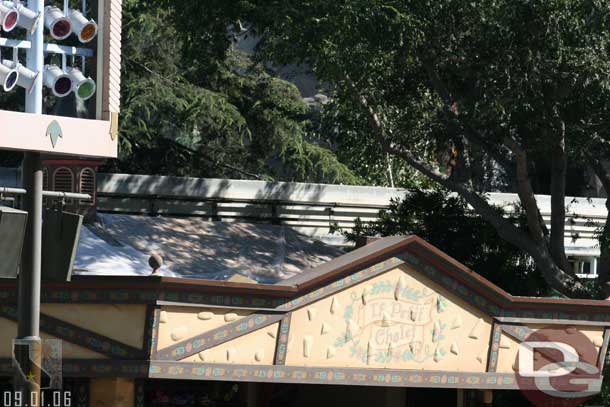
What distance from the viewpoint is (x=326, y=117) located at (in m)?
27.7

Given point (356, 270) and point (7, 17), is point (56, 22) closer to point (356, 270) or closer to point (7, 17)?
point (7, 17)

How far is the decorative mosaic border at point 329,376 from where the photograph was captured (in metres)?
16.8

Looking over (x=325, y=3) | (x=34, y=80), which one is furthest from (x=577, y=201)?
(x=34, y=80)

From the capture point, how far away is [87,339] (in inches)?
655

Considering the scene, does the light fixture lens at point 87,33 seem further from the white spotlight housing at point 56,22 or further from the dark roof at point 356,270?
the dark roof at point 356,270

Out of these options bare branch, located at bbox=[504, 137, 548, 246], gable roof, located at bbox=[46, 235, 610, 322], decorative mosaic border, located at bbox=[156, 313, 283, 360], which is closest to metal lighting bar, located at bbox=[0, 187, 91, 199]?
gable roof, located at bbox=[46, 235, 610, 322]

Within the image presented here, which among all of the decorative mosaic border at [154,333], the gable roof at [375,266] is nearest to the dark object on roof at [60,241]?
the gable roof at [375,266]

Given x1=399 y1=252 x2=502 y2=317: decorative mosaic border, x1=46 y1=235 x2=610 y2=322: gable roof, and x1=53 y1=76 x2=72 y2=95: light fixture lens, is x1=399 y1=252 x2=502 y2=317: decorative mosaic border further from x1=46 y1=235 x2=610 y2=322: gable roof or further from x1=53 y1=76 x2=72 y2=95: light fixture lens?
x1=53 y1=76 x2=72 y2=95: light fixture lens

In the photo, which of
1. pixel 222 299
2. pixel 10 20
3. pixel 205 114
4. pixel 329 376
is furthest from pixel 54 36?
pixel 205 114

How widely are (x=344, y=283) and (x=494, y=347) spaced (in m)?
2.81

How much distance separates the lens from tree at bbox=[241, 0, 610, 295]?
21828 millimetres

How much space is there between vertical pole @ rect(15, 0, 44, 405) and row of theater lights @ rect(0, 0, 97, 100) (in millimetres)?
117

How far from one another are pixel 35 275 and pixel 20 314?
0.50 m

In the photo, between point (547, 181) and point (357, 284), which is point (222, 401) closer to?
point (357, 284)
